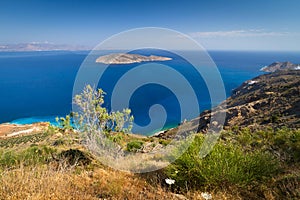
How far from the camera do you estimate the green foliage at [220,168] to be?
3307 mm

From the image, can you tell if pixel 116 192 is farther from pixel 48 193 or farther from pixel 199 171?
pixel 199 171

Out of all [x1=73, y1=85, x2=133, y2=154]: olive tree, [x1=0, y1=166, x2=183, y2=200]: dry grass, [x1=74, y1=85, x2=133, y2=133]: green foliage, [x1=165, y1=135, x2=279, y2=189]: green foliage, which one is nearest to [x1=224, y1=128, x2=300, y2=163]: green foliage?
[x1=165, y1=135, x2=279, y2=189]: green foliage

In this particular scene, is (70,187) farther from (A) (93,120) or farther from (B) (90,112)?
(B) (90,112)

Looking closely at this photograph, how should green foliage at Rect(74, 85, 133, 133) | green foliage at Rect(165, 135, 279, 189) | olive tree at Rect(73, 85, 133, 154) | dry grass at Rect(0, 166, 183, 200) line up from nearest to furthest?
dry grass at Rect(0, 166, 183, 200)
green foliage at Rect(165, 135, 279, 189)
olive tree at Rect(73, 85, 133, 154)
green foliage at Rect(74, 85, 133, 133)

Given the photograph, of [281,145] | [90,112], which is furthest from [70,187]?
[281,145]

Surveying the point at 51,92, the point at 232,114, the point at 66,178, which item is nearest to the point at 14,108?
the point at 51,92

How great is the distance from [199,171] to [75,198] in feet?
6.29

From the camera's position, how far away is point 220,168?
3.37m

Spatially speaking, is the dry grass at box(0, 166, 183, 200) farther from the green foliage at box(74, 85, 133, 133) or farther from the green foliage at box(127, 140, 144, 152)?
the green foliage at box(127, 140, 144, 152)

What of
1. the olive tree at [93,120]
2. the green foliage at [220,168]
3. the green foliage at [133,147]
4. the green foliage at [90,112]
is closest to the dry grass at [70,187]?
the green foliage at [220,168]

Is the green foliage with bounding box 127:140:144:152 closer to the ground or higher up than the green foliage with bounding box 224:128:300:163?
closer to the ground

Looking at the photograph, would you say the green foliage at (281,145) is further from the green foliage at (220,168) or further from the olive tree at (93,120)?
the olive tree at (93,120)

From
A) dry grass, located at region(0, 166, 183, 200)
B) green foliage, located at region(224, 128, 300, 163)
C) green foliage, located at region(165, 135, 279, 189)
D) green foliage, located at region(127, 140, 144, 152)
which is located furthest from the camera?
green foliage, located at region(127, 140, 144, 152)

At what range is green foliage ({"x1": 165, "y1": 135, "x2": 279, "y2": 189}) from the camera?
3307 millimetres
